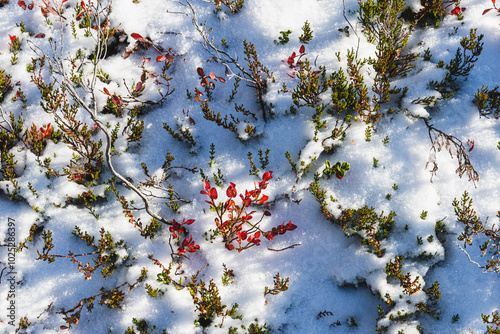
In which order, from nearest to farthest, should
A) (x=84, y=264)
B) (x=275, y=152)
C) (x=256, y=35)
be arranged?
(x=84, y=264)
(x=275, y=152)
(x=256, y=35)

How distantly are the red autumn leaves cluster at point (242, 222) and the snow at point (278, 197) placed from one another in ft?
0.60

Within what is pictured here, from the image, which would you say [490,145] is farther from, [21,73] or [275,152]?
[21,73]

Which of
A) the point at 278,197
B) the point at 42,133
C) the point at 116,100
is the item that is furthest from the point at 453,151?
the point at 42,133

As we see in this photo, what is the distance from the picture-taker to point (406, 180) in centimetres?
412

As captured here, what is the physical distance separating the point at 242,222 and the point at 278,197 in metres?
0.72

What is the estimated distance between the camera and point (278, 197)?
13.8 feet

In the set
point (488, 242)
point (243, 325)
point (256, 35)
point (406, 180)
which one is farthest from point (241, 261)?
point (256, 35)

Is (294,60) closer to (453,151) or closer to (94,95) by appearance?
(453,151)

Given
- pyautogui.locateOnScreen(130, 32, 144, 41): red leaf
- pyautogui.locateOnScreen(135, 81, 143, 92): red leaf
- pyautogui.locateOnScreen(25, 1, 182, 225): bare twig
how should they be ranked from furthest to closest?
pyautogui.locateOnScreen(130, 32, 144, 41): red leaf, pyautogui.locateOnScreen(135, 81, 143, 92): red leaf, pyautogui.locateOnScreen(25, 1, 182, 225): bare twig

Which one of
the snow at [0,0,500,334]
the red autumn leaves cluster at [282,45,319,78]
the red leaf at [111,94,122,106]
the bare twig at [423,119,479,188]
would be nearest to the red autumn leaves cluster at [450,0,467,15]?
the snow at [0,0,500,334]

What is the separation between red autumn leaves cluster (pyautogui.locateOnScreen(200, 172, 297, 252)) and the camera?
3711 mm

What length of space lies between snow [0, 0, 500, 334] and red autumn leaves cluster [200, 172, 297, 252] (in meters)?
0.18

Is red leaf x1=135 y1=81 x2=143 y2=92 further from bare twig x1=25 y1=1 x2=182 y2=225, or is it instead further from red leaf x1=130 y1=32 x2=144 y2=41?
red leaf x1=130 y1=32 x2=144 y2=41

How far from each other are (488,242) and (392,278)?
123 centimetres
